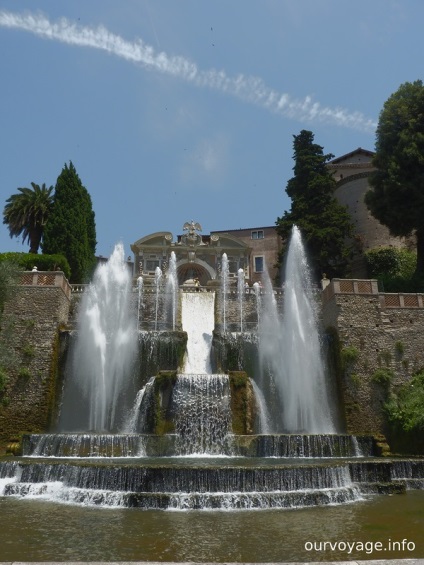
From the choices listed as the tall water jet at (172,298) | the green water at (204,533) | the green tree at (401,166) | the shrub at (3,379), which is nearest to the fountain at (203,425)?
the tall water jet at (172,298)

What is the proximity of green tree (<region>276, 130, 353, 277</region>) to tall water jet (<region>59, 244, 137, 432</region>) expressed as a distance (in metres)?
14.7

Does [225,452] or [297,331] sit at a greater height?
[297,331]

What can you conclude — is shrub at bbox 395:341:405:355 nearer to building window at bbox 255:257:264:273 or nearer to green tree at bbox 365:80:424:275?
green tree at bbox 365:80:424:275

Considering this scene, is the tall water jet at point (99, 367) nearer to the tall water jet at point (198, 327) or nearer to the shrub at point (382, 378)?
the tall water jet at point (198, 327)

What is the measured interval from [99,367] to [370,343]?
11.3 metres

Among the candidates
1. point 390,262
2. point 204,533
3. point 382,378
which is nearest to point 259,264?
point 390,262

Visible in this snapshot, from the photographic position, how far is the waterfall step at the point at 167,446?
14883 mm

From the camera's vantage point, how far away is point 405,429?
1812 cm

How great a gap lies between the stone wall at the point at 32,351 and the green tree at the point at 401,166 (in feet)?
63.1

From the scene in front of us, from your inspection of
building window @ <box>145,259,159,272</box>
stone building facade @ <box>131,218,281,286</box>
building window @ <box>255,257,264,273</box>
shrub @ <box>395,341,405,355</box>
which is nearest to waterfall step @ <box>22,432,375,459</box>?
shrub @ <box>395,341,405,355</box>

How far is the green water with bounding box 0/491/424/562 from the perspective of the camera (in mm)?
6227

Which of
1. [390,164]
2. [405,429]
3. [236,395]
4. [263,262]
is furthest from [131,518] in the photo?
[263,262]

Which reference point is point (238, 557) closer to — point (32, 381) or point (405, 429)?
point (405, 429)

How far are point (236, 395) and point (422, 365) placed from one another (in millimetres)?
8249
